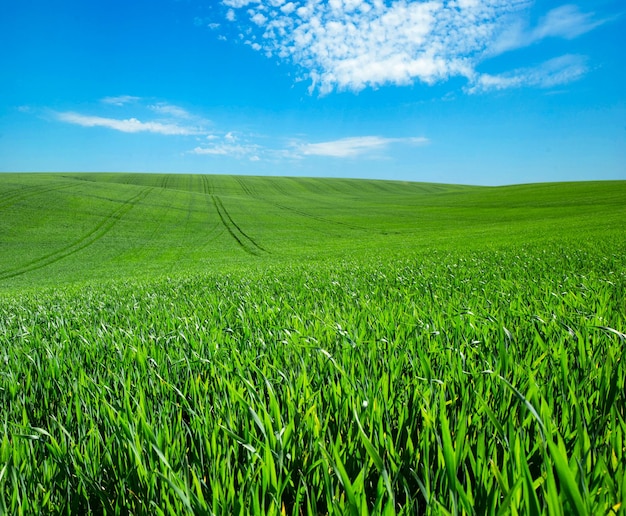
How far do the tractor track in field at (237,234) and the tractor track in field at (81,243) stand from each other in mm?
13123

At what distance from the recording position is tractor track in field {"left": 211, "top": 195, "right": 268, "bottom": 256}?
37244 mm

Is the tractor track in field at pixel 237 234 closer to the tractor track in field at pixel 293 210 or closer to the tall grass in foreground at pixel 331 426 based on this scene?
the tractor track in field at pixel 293 210

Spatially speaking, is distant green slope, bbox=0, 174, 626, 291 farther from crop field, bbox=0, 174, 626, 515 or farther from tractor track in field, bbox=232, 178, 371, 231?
crop field, bbox=0, 174, 626, 515

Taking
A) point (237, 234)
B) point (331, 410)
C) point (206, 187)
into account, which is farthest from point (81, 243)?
point (206, 187)

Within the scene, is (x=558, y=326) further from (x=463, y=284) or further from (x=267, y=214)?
(x=267, y=214)

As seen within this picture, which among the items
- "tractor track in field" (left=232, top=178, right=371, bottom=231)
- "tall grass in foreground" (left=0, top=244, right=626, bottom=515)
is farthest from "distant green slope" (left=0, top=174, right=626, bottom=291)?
"tall grass in foreground" (left=0, top=244, right=626, bottom=515)

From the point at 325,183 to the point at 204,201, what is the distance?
58.8m

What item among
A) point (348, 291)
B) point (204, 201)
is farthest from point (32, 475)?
point (204, 201)

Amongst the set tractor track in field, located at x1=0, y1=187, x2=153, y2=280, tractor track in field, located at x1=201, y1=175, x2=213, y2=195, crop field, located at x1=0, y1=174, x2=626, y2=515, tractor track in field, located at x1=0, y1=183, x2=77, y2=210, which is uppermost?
tractor track in field, located at x1=201, y1=175, x2=213, y2=195

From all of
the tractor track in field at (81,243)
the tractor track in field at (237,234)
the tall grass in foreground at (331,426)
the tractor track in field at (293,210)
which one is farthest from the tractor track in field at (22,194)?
the tall grass in foreground at (331,426)

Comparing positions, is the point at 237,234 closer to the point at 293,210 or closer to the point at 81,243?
the point at 81,243

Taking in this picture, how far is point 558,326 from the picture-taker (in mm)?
2697

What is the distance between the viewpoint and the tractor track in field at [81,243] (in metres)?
31.8

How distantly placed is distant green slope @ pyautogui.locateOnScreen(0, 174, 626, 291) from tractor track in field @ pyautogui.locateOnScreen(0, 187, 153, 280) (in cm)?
11
